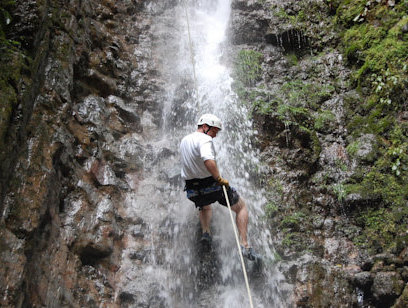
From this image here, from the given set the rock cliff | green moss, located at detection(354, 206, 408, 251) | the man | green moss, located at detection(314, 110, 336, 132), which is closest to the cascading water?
the rock cliff

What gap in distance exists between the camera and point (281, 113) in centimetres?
643

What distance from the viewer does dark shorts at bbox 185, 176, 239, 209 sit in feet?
14.7

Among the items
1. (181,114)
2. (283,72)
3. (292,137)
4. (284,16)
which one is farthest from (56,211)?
(284,16)

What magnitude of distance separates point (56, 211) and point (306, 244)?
12.5 feet

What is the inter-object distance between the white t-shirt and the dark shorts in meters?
0.09

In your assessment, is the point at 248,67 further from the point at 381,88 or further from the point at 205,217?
the point at 205,217

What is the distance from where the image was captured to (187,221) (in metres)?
5.35

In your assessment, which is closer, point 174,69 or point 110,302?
point 110,302

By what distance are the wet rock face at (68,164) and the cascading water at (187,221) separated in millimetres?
255

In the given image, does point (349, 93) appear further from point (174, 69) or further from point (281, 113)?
point (174, 69)

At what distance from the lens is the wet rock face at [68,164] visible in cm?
333

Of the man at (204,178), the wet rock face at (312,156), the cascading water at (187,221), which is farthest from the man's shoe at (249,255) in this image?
the wet rock face at (312,156)

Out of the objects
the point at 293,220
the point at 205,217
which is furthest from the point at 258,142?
the point at 205,217

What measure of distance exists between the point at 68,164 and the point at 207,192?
81.3 inches
